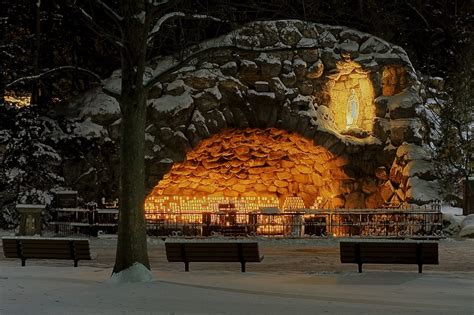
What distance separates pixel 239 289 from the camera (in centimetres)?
1220

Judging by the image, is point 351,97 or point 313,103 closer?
point 313,103

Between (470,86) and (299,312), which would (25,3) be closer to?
(470,86)

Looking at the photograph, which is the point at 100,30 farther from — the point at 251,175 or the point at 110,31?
the point at 251,175

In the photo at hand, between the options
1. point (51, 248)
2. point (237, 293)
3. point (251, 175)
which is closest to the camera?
point (237, 293)

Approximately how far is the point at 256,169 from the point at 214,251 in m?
15.2


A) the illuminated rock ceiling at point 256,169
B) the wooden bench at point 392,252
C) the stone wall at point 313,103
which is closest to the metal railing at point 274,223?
the stone wall at point 313,103

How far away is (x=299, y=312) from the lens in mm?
9875

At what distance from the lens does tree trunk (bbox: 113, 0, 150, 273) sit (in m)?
13.2

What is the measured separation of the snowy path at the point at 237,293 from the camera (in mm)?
10094

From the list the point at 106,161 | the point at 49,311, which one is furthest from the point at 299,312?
the point at 106,161

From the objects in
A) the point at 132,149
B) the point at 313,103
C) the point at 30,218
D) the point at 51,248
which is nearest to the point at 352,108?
the point at 313,103

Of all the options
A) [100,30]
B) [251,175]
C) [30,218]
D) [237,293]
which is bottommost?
[237,293]

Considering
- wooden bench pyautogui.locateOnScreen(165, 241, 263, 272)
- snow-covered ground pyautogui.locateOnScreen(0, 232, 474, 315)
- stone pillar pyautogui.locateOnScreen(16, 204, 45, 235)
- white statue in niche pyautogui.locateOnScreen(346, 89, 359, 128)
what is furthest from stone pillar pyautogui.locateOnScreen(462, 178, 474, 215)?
stone pillar pyautogui.locateOnScreen(16, 204, 45, 235)

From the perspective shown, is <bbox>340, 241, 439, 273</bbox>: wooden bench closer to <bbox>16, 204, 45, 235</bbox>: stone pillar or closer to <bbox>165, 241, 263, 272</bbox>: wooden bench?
<bbox>165, 241, 263, 272</bbox>: wooden bench
